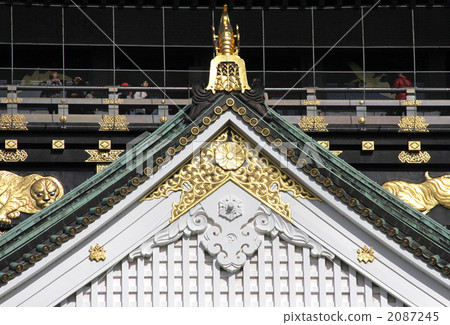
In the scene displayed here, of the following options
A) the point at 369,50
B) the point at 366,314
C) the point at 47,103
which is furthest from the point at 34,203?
the point at 366,314

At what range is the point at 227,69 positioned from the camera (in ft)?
60.3

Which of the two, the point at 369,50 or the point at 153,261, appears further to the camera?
the point at 369,50

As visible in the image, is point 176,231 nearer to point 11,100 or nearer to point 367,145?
point 367,145

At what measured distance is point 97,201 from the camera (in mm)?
17547

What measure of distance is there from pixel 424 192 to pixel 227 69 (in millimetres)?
12254

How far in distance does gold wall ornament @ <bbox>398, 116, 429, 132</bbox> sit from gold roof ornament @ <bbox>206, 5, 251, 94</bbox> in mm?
11998

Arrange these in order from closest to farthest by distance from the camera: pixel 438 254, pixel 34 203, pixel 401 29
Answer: pixel 438 254
pixel 34 203
pixel 401 29

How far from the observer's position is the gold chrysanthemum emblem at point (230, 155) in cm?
1800

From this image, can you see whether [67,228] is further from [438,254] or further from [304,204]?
[438,254]

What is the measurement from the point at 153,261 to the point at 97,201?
1.30 metres

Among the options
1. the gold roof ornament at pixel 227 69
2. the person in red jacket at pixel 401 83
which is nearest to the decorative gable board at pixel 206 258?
the gold roof ornament at pixel 227 69

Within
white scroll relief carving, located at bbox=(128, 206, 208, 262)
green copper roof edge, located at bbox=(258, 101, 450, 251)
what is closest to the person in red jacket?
green copper roof edge, located at bbox=(258, 101, 450, 251)

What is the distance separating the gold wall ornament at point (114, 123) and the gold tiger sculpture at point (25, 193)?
6.44 ft

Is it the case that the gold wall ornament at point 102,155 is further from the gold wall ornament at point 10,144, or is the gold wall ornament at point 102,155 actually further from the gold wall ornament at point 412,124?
the gold wall ornament at point 412,124
